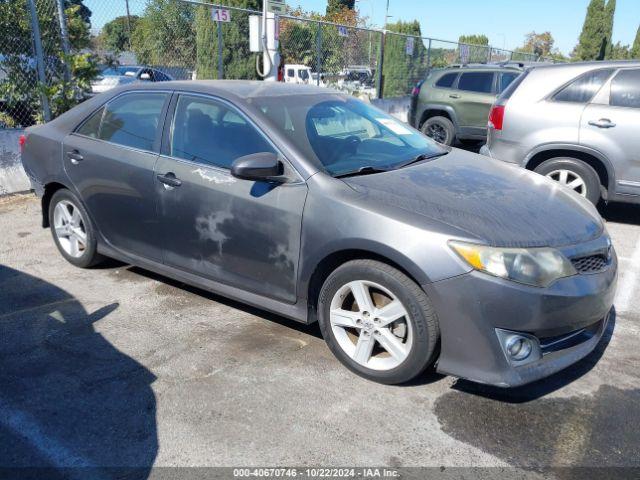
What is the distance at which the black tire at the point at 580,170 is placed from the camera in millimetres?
6160

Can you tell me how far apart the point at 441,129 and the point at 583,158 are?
5.40 meters

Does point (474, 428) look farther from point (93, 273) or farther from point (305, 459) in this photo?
point (93, 273)

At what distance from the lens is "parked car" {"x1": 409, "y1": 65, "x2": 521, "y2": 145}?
10859 mm

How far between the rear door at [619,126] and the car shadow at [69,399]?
524 cm

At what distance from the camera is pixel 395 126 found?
4.27 metres

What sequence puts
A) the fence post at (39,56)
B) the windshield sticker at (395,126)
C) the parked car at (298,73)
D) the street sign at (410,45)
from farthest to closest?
the street sign at (410,45) → the parked car at (298,73) → the fence post at (39,56) → the windshield sticker at (395,126)

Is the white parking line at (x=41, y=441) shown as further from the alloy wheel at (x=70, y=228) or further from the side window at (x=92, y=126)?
the side window at (x=92, y=126)

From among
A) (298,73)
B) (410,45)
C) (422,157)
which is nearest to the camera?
(422,157)

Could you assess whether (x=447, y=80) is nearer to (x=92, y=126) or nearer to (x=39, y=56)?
(x=39, y=56)

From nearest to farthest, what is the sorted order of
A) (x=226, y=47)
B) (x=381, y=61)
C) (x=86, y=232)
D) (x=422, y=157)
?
1. (x=422, y=157)
2. (x=86, y=232)
3. (x=226, y=47)
4. (x=381, y=61)

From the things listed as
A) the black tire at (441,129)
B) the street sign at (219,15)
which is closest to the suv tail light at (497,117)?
the black tire at (441,129)

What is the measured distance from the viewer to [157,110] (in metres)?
4.00

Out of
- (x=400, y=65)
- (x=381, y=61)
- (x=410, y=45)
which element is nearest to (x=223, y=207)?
(x=381, y=61)

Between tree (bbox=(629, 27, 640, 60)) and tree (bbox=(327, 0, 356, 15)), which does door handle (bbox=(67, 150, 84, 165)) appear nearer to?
tree (bbox=(327, 0, 356, 15))
